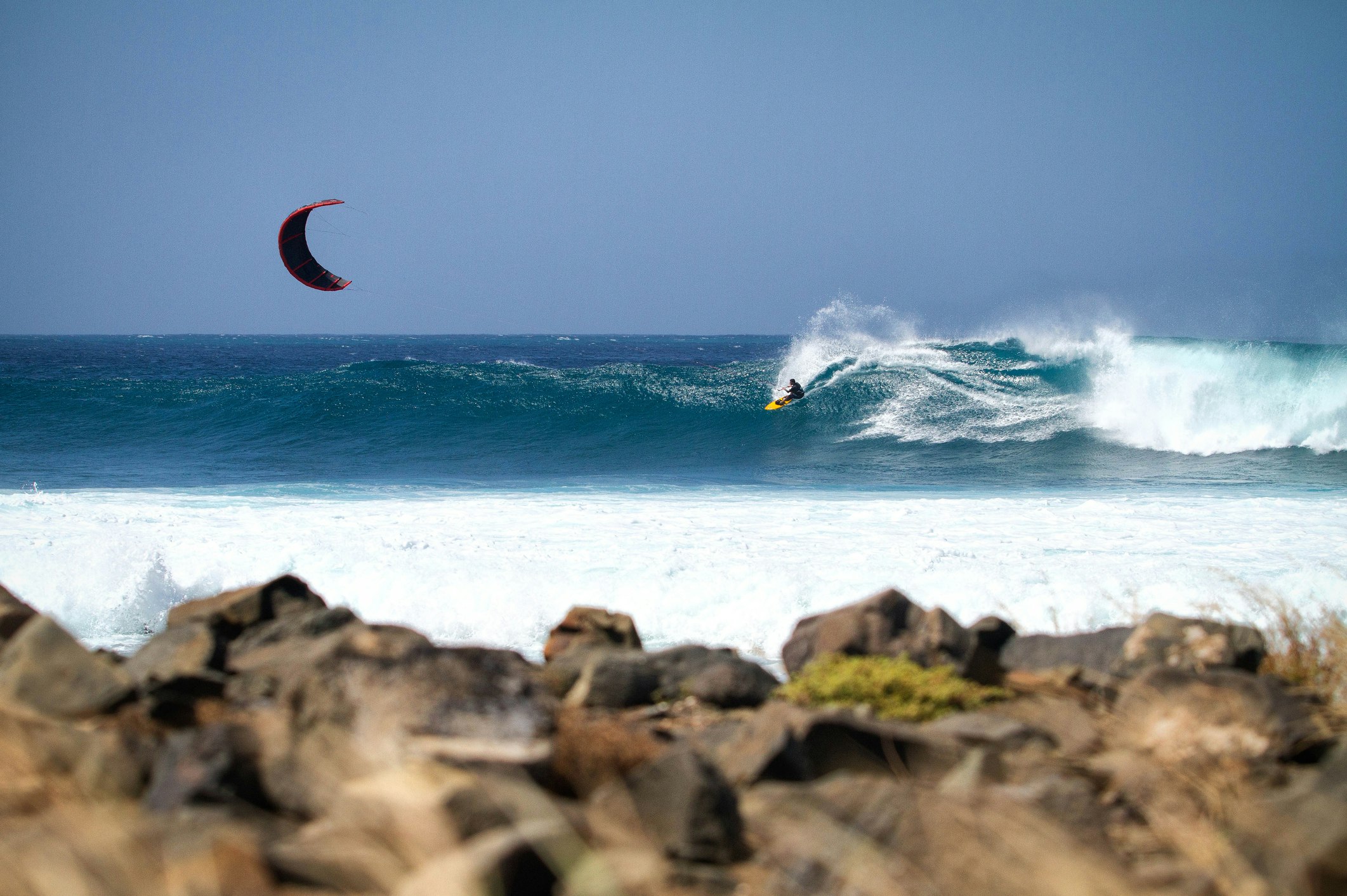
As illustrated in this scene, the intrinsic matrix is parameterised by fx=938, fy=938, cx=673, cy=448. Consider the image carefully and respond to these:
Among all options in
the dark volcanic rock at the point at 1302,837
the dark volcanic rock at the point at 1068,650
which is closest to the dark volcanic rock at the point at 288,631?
the dark volcanic rock at the point at 1068,650

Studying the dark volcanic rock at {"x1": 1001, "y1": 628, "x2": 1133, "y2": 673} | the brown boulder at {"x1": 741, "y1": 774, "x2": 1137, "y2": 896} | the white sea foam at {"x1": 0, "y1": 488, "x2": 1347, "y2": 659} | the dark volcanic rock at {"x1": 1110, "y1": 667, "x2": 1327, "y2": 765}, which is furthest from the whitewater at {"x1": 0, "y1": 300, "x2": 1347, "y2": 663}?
the brown boulder at {"x1": 741, "y1": 774, "x2": 1137, "y2": 896}

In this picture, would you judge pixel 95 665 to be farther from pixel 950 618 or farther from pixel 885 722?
pixel 950 618

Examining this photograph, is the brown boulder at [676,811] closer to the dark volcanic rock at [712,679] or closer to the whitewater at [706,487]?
the dark volcanic rock at [712,679]

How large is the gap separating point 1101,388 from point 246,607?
74.4 ft

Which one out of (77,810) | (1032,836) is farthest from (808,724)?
(77,810)

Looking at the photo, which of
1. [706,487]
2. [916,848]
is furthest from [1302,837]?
[706,487]

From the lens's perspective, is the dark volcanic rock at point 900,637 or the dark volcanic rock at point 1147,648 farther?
the dark volcanic rock at point 900,637

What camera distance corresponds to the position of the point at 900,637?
4.21 metres

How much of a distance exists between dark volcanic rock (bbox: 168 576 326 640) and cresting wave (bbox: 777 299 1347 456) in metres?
17.0

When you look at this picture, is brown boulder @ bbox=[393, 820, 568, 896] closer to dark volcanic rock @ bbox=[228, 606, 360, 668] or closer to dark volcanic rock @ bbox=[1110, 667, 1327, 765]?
dark volcanic rock @ bbox=[1110, 667, 1327, 765]

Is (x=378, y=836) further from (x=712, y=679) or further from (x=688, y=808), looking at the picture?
(x=712, y=679)

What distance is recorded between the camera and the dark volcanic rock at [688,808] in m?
2.34

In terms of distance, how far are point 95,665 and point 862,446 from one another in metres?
17.3

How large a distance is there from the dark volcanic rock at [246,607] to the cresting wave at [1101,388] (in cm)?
1704
